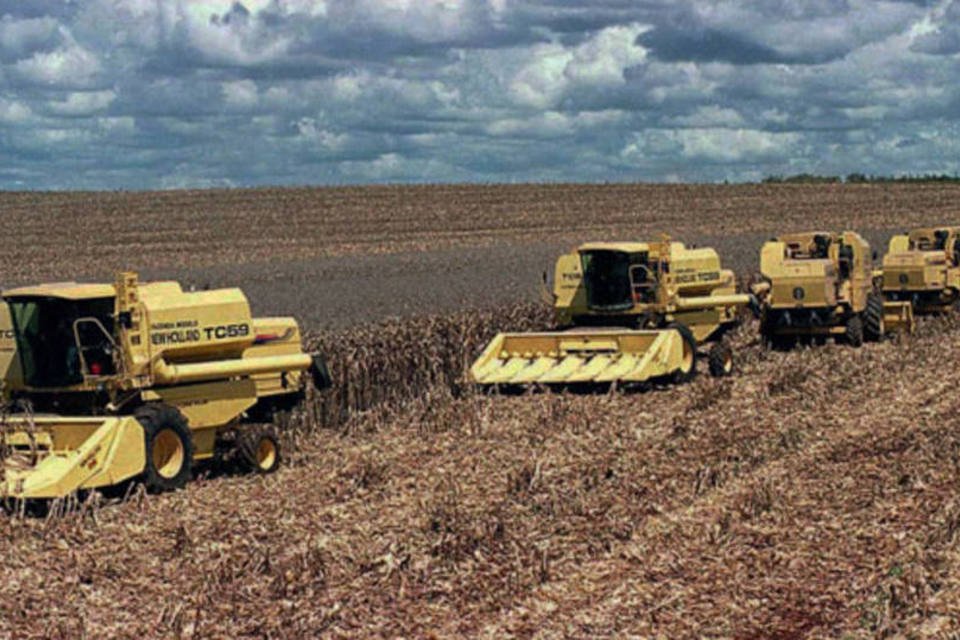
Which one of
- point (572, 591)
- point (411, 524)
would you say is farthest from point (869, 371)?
point (572, 591)

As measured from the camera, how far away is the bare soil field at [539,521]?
8469 mm

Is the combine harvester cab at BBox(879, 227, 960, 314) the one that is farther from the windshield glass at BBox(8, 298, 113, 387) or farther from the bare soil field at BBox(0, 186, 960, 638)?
the windshield glass at BBox(8, 298, 113, 387)

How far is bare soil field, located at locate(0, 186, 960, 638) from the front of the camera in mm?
8469

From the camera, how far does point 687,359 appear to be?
19.0 meters

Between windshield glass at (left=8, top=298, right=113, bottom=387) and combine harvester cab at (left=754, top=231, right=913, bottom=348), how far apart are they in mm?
12236

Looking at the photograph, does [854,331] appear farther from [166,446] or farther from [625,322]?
[166,446]

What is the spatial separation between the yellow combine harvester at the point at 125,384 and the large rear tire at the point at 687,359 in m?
6.13

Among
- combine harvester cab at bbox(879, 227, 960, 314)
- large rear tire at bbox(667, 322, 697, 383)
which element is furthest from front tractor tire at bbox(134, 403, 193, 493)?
combine harvester cab at bbox(879, 227, 960, 314)

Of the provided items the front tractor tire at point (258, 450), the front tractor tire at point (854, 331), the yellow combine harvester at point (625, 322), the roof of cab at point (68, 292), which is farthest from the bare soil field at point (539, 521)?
the roof of cab at point (68, 292)

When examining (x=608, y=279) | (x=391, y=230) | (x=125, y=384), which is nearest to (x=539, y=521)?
(x=125, y=384)

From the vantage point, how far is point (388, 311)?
25.2m

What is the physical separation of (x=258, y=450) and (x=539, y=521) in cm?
379

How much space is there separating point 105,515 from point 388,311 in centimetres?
1414

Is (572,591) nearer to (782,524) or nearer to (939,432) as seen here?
(782,524)
